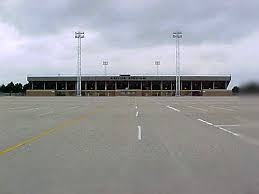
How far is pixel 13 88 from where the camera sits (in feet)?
560

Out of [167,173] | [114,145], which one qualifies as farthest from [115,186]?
[114,145]

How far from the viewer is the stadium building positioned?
462 ft

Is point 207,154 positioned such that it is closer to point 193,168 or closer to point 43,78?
point 193,168

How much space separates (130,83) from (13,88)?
56.9 m

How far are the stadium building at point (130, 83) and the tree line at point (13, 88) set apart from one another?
17.8 metres

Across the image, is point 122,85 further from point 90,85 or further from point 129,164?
point 129,164

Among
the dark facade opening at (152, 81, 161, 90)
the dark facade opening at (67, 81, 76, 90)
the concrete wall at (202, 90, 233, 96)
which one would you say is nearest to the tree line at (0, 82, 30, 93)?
the dark facade opening at (67, 81, 76, 90)

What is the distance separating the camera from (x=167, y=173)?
720 centimetres

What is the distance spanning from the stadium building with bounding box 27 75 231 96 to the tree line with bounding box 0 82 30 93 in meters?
17.8

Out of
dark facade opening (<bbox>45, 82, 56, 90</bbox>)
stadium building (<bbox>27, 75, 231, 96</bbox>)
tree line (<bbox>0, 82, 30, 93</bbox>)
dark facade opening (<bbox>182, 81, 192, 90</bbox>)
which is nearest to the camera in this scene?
stadium building (<bbox>27, 75, 231, 96</bbox>)

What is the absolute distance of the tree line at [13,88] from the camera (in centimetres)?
16700

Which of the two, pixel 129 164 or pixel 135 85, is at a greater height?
pixel 135 85

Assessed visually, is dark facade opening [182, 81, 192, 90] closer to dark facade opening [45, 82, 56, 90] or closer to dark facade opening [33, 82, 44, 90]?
dark facade opening [45, 82, 56, 90]

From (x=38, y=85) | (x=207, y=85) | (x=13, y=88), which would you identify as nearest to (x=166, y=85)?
(x=207, y=85)
